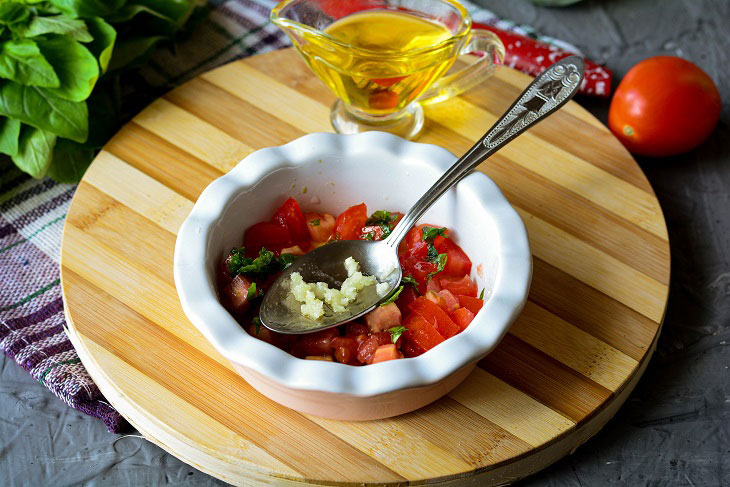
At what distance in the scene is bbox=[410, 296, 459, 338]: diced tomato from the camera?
148 centimetres

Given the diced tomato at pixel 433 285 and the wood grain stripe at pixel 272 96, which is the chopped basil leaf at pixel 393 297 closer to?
the diced tomato at pixel 433 285

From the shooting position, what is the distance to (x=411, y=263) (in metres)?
1.63

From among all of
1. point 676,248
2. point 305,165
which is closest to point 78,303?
point 305,165

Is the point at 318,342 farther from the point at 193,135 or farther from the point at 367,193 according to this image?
the point at 193,135

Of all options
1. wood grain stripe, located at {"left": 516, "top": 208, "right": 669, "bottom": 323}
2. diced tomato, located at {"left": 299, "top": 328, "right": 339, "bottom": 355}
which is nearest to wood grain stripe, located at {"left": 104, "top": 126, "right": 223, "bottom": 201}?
diced tomato, located at {"left": 299, "top": 328, "right": 339, "bottom": 355}

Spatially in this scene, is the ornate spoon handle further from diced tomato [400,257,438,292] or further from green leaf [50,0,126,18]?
green leaf [50,0,126,18]

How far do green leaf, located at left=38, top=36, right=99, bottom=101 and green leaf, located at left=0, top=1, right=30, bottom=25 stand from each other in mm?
75

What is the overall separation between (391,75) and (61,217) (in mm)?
951

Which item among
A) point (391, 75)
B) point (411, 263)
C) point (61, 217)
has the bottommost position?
point (61, 217)

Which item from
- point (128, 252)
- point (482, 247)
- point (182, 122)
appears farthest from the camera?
point (182, 122)

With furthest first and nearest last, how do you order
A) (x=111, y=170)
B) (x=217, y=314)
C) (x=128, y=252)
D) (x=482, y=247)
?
(x=111, y=170) < (x=128, y=252) < (x=482, y=247) < (x=217, y=314)

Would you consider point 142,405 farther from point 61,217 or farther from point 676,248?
point 676,248

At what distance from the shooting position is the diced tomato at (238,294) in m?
1.54

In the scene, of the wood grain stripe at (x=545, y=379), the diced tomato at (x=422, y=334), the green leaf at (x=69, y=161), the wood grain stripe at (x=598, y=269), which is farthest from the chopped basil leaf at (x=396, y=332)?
the green leaf at (x=69, y=161)
